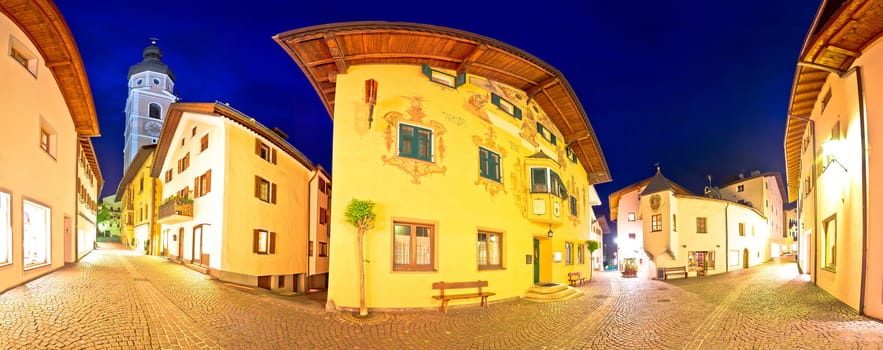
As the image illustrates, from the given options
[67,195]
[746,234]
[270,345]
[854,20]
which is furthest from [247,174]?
[746,234]

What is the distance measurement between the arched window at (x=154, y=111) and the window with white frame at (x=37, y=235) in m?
48.6

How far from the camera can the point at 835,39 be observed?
10641mm

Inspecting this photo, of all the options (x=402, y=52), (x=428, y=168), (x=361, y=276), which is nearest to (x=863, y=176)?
(x=428, y=168)

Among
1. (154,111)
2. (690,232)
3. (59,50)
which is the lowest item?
(690,232)

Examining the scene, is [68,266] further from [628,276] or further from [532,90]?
[628,276]

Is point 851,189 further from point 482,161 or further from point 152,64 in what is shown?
point 152,64

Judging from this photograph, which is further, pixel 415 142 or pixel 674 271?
pixel 674 271

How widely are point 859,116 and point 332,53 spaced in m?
13.8

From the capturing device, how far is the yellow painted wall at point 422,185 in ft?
40.6

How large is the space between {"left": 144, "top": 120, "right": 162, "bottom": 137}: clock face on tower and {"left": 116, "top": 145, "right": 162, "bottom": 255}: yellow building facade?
23.7 meters

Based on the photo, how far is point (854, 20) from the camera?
32.0 ft

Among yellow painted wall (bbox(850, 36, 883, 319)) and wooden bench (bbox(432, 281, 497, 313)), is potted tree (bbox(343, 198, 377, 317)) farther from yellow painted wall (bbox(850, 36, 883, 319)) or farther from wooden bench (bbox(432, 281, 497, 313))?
yellow painted wall (bbox(850, 36, 883, 319))

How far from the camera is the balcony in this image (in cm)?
1837

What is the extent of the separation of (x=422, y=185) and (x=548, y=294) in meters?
6.19
